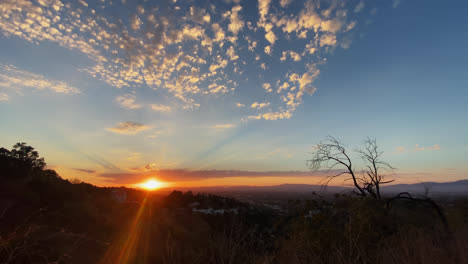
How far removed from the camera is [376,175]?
35.5 ft

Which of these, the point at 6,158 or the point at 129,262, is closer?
the point at 129,262

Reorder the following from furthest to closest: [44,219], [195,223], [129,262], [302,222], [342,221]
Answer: [195,223] → [44,219] → [129,262] → [342,221] → [302,222]

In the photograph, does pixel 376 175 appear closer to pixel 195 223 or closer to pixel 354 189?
pixel 354 189

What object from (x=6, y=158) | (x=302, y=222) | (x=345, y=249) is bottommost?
(x=345, y=249)

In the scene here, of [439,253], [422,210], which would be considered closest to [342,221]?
[439,253]

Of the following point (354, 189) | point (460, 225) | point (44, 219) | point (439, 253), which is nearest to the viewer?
point (439, 253)

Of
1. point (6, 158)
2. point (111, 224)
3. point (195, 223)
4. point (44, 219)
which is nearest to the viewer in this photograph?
point (44, 219)

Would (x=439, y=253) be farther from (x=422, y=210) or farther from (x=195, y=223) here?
(x=195, y=223)

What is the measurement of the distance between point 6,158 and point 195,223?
2299 cm

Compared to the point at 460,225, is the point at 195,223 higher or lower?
lower

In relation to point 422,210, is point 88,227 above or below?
below

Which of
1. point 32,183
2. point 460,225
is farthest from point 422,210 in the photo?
point 32,183

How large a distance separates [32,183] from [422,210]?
101ft

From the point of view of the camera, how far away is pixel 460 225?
771cm
